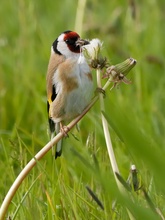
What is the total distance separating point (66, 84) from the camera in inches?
102

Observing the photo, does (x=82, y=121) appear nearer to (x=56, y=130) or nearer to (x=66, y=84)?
(x=56, y=130)

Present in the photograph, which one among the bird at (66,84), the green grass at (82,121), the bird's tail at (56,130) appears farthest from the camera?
the bird's tail at (56,130)

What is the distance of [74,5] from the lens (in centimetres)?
635

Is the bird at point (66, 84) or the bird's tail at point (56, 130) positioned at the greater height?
the bird at point (66, 84)

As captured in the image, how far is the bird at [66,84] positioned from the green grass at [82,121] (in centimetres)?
13

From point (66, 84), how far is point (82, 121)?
1.48m

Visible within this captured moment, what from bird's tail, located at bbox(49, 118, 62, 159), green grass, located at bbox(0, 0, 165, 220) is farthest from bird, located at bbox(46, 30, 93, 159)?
green grass, located at bbox(0, 0, 165, 220)

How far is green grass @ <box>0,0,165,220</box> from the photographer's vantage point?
1965 mm

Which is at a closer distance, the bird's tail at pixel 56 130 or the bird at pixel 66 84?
the bird at pixel 66 84

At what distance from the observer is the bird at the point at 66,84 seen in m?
2.44

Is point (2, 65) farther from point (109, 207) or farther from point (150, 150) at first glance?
point (150, 150)

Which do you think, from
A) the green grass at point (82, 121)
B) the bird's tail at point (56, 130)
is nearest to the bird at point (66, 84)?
the bird's tail at point (56, 130)

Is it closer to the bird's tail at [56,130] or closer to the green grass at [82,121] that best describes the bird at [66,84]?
the bird's tail at [56,130]

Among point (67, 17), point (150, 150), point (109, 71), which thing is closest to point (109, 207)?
point (109, 71)
